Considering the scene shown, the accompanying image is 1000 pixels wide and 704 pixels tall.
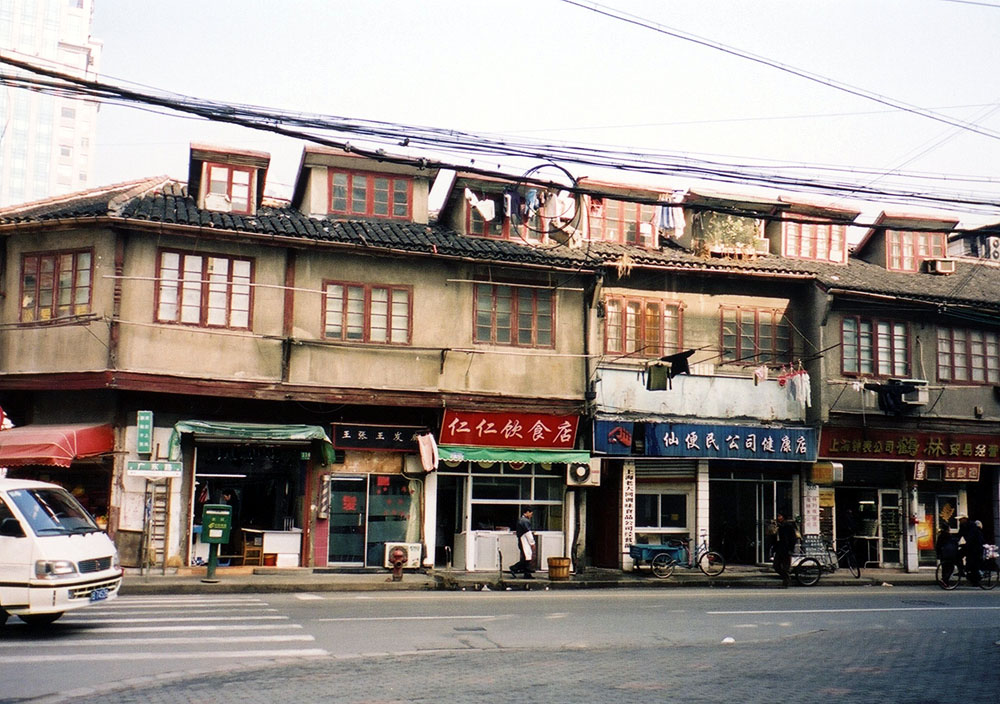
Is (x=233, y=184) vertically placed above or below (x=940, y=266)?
above

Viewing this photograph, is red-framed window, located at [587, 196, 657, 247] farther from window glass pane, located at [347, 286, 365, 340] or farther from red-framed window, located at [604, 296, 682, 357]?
window glass pane, located at [347, 286, 365, 340]

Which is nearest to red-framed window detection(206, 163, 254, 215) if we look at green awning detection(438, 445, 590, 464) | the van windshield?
green awning detection(438, 445, 590, 464)

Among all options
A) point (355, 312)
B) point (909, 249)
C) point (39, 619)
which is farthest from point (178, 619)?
point (909, 249)

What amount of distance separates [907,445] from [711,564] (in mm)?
8190

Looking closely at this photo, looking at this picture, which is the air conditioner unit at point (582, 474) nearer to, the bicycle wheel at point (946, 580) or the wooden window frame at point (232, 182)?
the bicycle wheel at point (946, 580)

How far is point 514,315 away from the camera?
26375 mm

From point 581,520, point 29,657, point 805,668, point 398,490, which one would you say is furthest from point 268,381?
point 805,668

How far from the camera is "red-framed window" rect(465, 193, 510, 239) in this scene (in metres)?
27.1

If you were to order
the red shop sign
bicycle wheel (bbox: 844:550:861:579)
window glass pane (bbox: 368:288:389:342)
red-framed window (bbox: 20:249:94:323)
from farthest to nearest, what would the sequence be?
bicycle wheel (bbox: 844:550:861:579) < the red shop sign < window glass pane (bbox: 368:288:389:342) < red-framed window (bbox: 20:249:94:323)

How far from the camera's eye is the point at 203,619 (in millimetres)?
14766

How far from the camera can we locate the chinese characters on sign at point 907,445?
2909 centimetres

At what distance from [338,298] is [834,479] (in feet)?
49.1

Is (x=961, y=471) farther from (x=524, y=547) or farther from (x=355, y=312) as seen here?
(x=355, y=312)

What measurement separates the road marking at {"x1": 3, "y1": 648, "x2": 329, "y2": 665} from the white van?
148 centimetres
